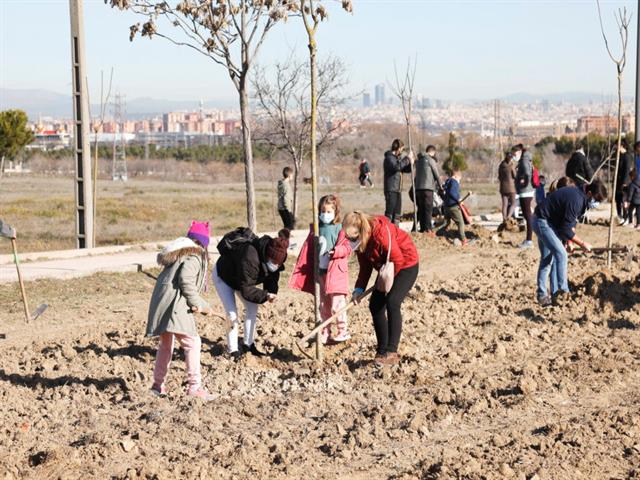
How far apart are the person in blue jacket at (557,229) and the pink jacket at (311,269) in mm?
3250

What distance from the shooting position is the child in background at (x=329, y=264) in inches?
371

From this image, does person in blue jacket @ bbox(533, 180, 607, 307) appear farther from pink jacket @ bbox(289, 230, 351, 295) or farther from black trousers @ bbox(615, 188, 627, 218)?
black trousers @ bbox(615, 188, 627, 218)

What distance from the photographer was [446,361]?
376 inches

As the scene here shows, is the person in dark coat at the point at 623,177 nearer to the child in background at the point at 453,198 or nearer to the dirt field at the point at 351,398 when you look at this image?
the child in background at the point at 453,198

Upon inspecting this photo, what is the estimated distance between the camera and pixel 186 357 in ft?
27.0

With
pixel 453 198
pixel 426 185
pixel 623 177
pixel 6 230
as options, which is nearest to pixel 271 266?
pixel 6 230

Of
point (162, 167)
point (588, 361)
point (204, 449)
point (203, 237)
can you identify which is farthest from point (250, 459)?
point (162, 167)

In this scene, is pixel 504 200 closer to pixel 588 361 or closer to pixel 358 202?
pixel 588 361

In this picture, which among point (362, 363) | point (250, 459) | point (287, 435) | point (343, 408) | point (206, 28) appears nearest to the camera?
point (250, 459)

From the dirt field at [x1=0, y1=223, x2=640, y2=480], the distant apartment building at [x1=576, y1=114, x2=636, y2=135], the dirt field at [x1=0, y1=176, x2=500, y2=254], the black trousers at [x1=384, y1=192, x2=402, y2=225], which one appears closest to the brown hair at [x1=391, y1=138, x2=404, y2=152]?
the black trousers at [x1=384, y1=192, x2=402, y2=225]

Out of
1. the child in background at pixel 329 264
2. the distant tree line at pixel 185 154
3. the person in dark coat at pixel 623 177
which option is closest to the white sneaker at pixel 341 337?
the child in background at pixel 329 264

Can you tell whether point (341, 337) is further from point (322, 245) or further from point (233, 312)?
point (233, 312)

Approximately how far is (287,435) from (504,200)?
13472mm

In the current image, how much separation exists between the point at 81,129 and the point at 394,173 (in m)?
5.58
